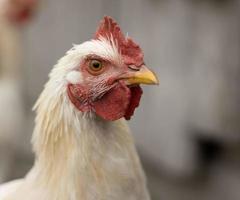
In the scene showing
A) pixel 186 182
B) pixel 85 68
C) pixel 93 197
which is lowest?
pixel 186 182

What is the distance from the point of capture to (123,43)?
3.11m

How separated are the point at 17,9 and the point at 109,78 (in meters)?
3.23

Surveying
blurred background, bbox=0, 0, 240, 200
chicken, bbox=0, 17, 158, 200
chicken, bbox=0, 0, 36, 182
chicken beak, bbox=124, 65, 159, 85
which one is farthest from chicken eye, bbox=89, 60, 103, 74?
blurred background, bbox=0, 0, 240, 200

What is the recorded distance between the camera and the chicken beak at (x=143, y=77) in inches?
118

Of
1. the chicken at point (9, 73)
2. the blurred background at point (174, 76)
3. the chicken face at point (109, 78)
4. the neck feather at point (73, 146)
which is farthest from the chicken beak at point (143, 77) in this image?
the blurred background at point (174, 76)

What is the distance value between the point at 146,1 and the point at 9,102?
1754mm

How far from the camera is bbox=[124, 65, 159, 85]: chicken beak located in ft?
9.82

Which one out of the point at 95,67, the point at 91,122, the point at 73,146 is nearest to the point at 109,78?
the point at 95,67

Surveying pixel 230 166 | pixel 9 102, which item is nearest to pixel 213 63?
pixel 230 166

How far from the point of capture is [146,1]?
7.15m

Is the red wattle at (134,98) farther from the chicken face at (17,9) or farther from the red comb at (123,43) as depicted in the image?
the chicken face at (17,9)

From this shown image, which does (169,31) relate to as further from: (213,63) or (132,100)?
(132,100)

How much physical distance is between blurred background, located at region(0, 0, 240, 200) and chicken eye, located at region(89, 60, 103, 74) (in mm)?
3113

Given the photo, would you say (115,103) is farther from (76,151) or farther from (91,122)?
(76,151)
